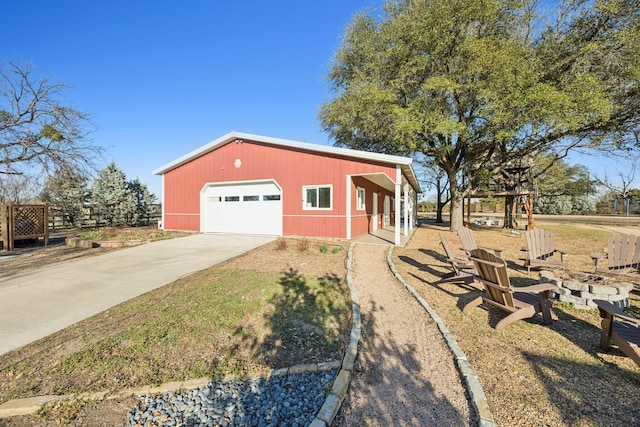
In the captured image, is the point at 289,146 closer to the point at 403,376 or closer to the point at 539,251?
the point at 539,251

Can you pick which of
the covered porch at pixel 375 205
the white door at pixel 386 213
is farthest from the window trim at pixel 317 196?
the white door at pixel 386 213

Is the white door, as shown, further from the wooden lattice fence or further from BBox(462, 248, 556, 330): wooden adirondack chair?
the wooden lattice fence

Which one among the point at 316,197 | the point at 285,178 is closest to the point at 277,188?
the point at 285,178

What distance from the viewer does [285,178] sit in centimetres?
Result: 1236

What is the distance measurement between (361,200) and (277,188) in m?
4.06

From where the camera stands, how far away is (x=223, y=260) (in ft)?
26.3

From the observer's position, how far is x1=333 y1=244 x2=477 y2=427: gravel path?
7.55ft

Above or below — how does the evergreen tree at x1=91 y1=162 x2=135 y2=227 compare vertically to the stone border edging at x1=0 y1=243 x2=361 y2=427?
above

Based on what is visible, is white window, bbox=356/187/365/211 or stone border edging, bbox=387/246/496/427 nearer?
stone border edging, bbox=387/246/496/427

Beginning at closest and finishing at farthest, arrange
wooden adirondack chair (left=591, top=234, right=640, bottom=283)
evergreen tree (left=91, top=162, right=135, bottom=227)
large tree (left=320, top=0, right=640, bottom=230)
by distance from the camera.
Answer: wooden adirondack chair (left=591, top=234, right=640, bottom=283), large tree (left=320, top=0, right=640, bottom=230), evergreen tree (left=91, top=162, right=135, bottom=227)

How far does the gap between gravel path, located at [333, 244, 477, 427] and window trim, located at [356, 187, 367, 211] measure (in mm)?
7721

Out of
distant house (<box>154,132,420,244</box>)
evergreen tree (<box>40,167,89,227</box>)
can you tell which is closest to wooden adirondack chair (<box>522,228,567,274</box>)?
distant house (<box>154,132,420,244</box>)

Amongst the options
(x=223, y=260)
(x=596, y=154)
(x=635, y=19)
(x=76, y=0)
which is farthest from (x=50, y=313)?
(x=596, y=154)

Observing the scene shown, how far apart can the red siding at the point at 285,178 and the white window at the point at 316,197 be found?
20 centimetres
